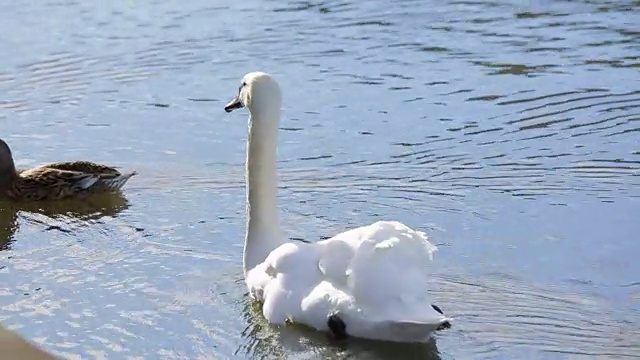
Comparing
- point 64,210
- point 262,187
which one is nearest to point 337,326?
point 262,187

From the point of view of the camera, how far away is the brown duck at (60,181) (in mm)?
10094

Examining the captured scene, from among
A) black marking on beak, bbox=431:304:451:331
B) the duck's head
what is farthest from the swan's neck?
the duck's head

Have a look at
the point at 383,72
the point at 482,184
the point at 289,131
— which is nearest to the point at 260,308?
the point at 482,184

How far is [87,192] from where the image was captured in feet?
33.9

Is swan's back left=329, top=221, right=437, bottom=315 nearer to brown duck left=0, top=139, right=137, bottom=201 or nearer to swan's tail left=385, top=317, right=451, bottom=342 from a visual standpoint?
swan's tail left=385, top=317, right=451, bottom=342

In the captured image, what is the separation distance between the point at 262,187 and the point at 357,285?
153 centimetres

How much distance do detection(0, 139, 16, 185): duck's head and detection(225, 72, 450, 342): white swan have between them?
3555mm

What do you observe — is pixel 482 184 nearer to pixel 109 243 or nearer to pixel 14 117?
pixel 109 243

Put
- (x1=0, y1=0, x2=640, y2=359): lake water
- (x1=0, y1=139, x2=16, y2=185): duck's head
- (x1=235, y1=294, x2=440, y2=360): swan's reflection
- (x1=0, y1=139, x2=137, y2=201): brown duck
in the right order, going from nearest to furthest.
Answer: (x1=235, y1=294, x2=440, y2=360): swan's reflection, (x1=0, y1=0, x2=640, y2=359): lake water, (x1=0, y1=139, x2=137, y2=201): brown duck, (x1=0, y1=139, x2=16, y2=185): duck's head

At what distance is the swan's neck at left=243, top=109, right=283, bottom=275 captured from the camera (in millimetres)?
7895

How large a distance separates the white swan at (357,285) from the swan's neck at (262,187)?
30 centimetres

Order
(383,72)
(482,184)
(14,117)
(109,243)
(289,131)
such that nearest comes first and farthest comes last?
(109,243) → (482,184) → (289,131) → (14,117) → (383,72)

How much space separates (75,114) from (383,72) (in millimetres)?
3081

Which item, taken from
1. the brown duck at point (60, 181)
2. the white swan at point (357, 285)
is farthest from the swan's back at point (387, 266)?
the brown duck at point (60, 181)
